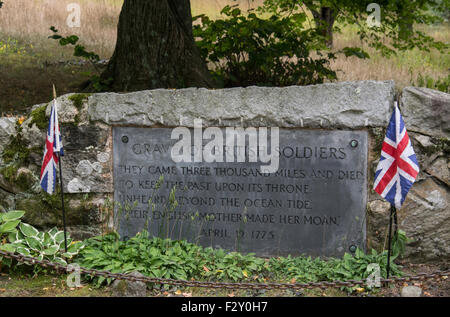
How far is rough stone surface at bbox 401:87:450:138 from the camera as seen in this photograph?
4.46 metres

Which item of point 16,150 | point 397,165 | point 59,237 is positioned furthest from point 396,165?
point 16,150

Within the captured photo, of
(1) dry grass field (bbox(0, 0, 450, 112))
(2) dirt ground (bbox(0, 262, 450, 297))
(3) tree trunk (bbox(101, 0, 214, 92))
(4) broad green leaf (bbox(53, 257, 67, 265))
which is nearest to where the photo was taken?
(2) dirt ground (bbox(0, 262, 450, 297))

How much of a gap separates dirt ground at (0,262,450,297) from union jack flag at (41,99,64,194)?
0.79 metres

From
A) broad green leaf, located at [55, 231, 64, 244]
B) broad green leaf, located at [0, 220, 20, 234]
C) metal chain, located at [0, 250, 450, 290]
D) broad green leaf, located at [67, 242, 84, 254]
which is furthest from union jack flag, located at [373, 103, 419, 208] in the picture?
broad green leaf, located at [0, 220, 20, 234]

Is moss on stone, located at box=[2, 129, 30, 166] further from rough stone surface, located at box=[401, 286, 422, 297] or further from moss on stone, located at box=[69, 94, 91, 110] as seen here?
rough stone surface, located at box=[401, 286, 422, 297]

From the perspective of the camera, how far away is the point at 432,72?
9.35 metres

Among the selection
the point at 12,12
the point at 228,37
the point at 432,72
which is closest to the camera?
the point at 228,37

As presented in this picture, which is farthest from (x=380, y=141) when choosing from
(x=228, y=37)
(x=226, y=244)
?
(x=228, y=37)

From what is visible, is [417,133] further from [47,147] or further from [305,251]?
[47,147]

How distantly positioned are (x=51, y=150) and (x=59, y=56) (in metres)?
7.13

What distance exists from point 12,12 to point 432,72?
979 cm

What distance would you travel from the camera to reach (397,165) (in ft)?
12.6

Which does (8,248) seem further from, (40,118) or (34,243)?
(40,118)
